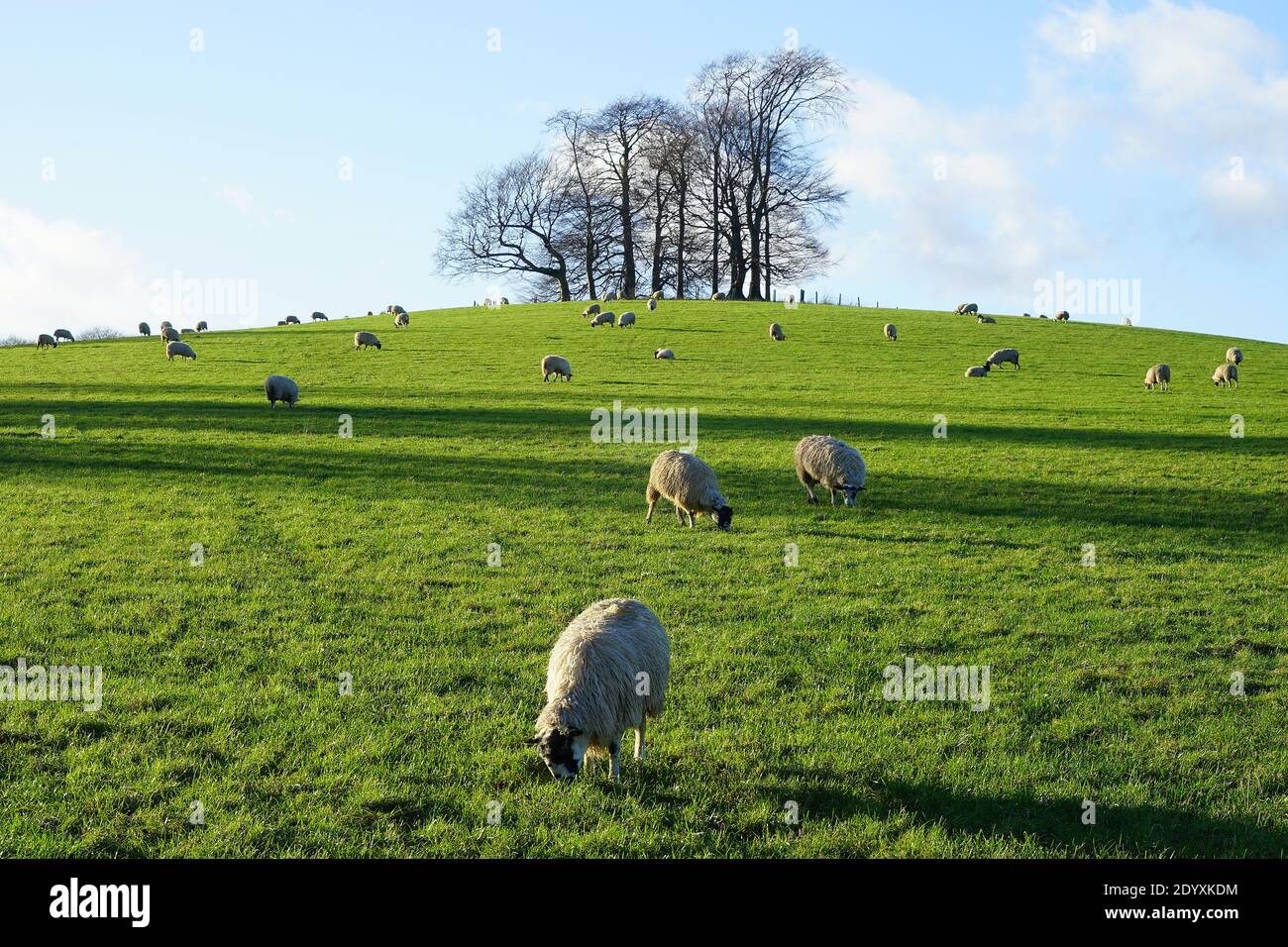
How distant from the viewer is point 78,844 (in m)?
5.93

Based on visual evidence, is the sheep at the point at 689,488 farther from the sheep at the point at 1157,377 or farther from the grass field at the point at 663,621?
the sheep at the point at 1157,377

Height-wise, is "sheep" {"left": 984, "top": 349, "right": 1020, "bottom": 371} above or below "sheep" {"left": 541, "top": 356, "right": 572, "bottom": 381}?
above

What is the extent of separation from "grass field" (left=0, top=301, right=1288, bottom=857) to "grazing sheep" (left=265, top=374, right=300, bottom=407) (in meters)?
1.44

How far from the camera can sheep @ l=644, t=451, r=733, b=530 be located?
1639 cm

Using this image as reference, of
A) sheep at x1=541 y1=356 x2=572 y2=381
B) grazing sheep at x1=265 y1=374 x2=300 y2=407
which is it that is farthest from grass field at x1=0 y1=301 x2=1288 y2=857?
sheep at x1=541 y1=356 x2=572 y2=381

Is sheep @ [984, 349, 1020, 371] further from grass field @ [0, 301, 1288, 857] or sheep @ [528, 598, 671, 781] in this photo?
sheep @ [528, 598, 671, 781]

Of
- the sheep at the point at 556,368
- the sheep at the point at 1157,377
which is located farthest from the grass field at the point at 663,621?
the sheep at the point at 556,368

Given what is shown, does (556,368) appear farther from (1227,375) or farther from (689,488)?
(1227,375)

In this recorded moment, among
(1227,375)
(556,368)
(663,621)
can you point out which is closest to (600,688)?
(663,621)

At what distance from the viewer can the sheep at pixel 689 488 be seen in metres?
16.4

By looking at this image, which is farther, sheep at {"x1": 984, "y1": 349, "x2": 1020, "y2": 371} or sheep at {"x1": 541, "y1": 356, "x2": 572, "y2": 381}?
sheep at {"x1": 984, "y1": 349, "x2": 1020, "y2": 371}

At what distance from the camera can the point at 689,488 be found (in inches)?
649

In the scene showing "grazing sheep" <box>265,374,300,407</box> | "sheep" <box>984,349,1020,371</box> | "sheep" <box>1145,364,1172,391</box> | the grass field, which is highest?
"sheep" <box>984,349,1020,371</box>
